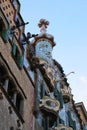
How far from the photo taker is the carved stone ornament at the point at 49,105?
21000 millimetres

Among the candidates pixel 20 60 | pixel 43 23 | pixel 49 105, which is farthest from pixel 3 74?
pixel 43 23

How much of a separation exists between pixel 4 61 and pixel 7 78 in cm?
69

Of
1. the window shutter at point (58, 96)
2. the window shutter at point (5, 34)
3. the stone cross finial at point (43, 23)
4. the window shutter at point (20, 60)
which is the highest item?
the stone cross finial at point (43, 23)

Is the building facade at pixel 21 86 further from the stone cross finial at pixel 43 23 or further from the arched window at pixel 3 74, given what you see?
the stone cross finial at pixel 43 23

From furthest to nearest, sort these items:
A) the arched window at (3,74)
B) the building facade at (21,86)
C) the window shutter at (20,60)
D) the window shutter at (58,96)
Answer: the window shutter at (58,96)
the window shutter at (20,60)
the arched window at (3,74)
the building facade at (21,86)

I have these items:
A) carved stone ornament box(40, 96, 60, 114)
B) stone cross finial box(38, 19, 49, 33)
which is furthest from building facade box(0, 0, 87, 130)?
stone cross finial box(38, 19, 49, 33)

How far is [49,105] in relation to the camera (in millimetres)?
21391

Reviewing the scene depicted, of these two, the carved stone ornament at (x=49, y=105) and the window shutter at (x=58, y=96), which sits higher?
the window shutter at (x=58, y=96)

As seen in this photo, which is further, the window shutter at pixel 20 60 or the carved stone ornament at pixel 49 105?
the carved stone ornament at pixel 49 105

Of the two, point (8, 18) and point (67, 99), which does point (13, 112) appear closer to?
point (8, 18)

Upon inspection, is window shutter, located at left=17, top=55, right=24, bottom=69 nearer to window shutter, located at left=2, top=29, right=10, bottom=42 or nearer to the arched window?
window shutter, located at left=2, top=29, right=10, bottom=42

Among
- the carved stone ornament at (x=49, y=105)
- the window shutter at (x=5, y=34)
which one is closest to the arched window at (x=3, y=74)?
the window shutter at (x=5, y=34)

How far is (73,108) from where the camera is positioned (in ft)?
99.9

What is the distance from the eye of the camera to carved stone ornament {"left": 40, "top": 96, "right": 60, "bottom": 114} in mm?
21000
